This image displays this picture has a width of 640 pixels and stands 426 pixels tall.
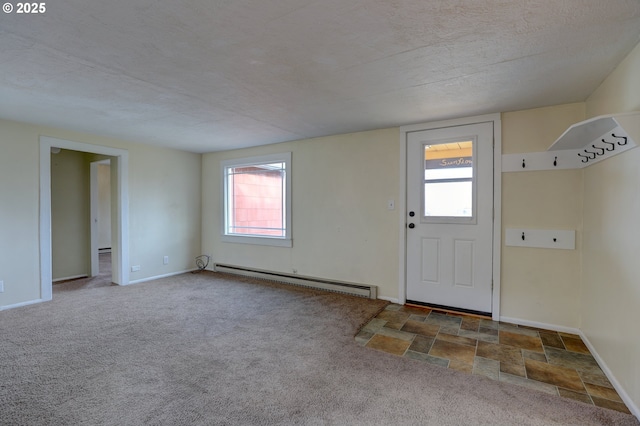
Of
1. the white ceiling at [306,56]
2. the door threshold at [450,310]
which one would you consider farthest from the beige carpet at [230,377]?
the white ceiling at [306,56]

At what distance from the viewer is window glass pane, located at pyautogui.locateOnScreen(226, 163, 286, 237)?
497 centimetres

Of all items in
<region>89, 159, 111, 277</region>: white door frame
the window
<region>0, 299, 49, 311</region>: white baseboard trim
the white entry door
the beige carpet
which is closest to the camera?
the beige carpet

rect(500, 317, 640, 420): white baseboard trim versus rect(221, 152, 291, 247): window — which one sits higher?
rect(221, 152, 291, 247): window

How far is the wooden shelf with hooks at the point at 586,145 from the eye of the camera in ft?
5.79

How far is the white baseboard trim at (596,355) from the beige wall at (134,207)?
5.06 metres

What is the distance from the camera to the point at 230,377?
2152 millimetres

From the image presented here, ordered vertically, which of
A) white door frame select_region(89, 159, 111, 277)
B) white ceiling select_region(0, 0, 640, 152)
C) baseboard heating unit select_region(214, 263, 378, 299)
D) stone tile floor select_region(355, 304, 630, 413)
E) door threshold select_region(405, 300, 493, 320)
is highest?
white ceiling select_region(0, 0, 640, 152)

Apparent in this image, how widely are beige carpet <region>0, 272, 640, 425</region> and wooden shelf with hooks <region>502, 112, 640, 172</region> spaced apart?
5.55 feet

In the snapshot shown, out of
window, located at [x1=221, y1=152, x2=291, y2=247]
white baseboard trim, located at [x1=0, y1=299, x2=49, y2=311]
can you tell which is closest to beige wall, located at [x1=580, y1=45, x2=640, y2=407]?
window, located at [x1=221, y1=152, x2=291, y2=247]

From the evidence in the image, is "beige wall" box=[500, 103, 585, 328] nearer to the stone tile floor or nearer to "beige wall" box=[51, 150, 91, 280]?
the stone tile floor

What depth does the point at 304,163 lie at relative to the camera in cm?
456

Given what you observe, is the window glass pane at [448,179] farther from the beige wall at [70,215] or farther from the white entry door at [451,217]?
the beige wall at [70,215]

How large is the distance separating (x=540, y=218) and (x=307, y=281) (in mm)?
2961

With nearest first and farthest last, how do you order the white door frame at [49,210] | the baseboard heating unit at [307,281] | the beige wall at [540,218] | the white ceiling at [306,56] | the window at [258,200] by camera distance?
the white ceiling at [306,56]
the beige wall at [540,218]
the white door frame at [49,210]
the baseboard heating unit at [307,281]
the window at [258,200]
